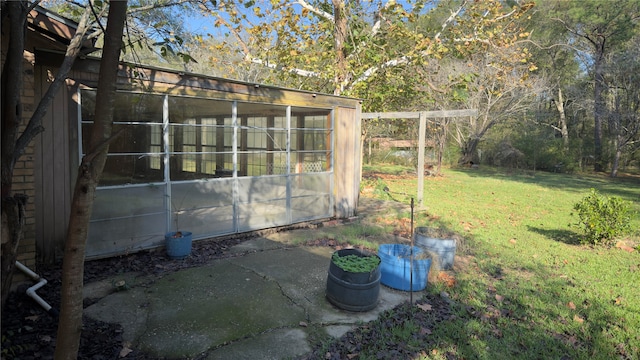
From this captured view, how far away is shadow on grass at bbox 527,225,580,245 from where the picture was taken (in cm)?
704

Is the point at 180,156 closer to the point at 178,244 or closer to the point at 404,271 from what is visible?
the point at 178,244

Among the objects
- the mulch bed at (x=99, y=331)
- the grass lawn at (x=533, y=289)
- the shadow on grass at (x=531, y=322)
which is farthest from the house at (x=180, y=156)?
the shadow on grass at (x=531, y=322)

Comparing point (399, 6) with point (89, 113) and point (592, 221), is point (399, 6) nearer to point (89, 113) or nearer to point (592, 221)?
point (592, 221)

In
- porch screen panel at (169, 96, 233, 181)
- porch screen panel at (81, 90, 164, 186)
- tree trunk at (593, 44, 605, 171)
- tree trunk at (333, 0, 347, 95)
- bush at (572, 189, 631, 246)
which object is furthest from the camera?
tree trunk at (593, 44, 605, 171)

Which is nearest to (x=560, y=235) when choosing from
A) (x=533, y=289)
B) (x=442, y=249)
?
(x=533, y=289)

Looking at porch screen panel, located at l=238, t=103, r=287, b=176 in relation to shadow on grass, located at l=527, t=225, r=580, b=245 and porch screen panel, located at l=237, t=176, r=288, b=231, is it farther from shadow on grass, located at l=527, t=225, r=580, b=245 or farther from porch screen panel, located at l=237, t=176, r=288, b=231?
shadow on grass, located at l=527, t=225, r=580, b=245

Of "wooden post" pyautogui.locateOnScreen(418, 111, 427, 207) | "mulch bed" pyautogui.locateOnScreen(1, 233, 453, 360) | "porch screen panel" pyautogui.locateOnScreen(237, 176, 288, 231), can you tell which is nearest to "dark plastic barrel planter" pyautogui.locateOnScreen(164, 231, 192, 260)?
"mulch bed" pyautogui.locateOnScreen(1, 233, 453, 360)

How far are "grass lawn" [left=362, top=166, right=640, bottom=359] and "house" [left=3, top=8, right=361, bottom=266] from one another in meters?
2.31

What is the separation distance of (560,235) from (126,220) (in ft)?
24.9

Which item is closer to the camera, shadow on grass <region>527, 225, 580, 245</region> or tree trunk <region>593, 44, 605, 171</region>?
shadow on grass <region>527, 225, 580, 245</region>

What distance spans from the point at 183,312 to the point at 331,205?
474cm

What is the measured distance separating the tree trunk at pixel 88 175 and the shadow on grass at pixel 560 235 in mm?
7470

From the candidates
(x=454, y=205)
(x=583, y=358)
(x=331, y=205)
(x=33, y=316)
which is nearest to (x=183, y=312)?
(x=33, y=316)

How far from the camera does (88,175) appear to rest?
2.08 meters
